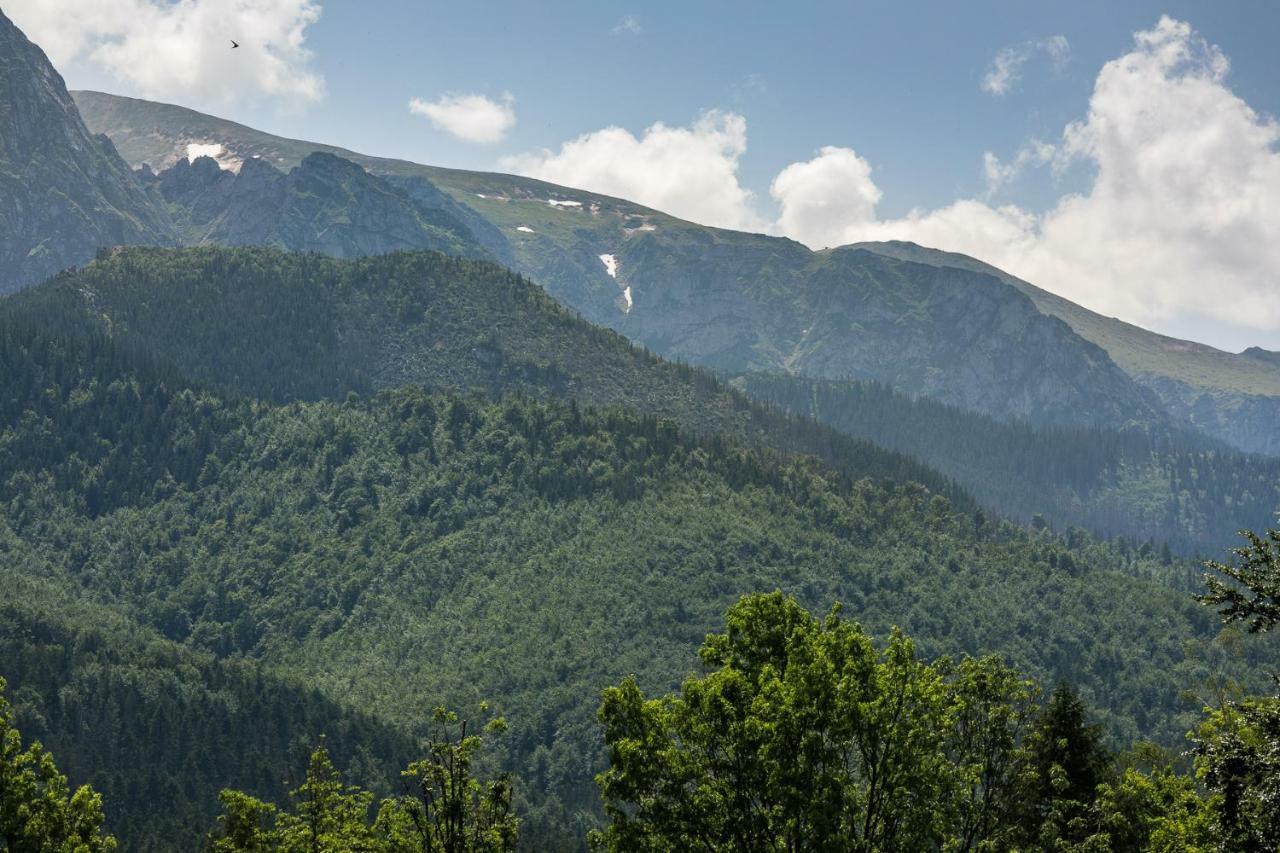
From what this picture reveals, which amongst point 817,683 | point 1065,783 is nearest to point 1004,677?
point 1065,783

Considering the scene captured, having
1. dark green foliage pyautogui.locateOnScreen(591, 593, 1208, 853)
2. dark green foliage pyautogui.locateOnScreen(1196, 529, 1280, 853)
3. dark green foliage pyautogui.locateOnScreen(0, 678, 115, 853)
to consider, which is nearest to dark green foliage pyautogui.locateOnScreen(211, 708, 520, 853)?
dark green foliage pyautogui.locateOnScreen(591, 593, 1208, 853)

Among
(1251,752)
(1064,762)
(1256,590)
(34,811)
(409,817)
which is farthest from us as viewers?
(1064,762)

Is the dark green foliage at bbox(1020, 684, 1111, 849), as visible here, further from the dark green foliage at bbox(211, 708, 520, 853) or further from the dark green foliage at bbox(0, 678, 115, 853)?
the dark green foliage at bbox(0, 678, 115, 853)

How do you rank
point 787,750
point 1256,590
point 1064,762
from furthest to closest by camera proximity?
point 1064,762 < point 787,750 < point 1256,590

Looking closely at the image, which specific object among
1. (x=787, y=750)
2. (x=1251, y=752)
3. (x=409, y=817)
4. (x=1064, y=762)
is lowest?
(x=409, y=817)

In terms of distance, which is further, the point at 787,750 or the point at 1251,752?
the point at 787,750

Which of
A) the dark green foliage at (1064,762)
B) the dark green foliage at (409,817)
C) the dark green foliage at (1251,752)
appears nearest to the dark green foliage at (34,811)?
the dark green foliage at (409,817)

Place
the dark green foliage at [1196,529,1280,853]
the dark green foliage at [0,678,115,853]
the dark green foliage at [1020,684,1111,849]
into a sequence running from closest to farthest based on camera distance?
the dark green foliage at [1196,529,1280,853] < the dark green foliage at [0,678,115,853] < the dark green foliage at [1020,684,1111,849]

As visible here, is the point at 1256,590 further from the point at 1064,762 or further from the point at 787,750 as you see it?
the point at 1064,762

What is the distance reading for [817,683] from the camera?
136 feet

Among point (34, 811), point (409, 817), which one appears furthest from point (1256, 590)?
point (34, 811)

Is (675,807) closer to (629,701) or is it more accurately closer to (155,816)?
(629,701)

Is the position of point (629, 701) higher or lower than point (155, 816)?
higher

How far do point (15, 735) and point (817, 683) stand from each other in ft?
97.4
